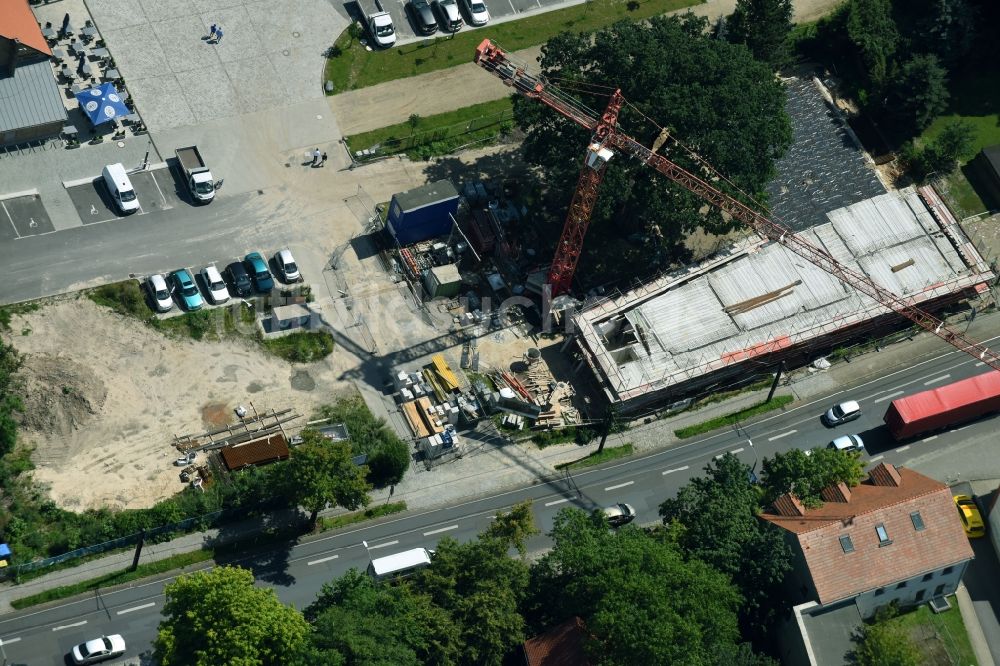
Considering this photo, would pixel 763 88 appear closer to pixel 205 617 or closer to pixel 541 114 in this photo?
pixel 541 114

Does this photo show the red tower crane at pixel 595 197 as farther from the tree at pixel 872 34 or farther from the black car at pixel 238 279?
the black car at pixel 238 279

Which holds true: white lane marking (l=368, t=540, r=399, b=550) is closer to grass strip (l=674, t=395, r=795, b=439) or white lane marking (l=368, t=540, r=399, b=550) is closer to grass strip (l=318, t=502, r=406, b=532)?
grass strip (l=318, t=502, r=406, b=532)

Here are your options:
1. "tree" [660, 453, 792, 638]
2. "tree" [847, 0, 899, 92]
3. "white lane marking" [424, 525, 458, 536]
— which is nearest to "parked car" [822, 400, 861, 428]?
"tree" [660, 453, 792, 638]

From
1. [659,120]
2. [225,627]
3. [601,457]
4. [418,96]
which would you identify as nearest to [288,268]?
[418,96]

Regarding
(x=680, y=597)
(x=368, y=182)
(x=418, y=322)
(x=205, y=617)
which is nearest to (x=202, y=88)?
(x=368, y=182)

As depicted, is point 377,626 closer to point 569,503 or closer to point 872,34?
point 569,503

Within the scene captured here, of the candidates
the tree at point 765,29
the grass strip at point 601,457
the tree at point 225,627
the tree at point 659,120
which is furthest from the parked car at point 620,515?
the tree at point 765,29
